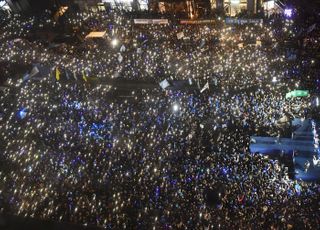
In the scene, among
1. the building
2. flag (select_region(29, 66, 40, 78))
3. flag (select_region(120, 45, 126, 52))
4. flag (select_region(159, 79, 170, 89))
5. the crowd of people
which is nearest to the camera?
the crowd of people

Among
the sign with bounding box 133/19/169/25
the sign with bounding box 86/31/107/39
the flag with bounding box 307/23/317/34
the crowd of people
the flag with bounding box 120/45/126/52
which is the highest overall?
the sign with bounding box 133/19/169/25

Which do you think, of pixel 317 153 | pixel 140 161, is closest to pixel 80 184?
pixel 140 161

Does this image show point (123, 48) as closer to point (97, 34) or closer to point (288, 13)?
point (97, 34)

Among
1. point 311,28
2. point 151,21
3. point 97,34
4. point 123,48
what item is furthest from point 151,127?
point 311,28

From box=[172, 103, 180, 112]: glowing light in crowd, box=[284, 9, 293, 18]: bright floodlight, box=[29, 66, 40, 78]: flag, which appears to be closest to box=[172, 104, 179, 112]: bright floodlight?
box=[172, 103, 180, 112]: glowing light in crowd

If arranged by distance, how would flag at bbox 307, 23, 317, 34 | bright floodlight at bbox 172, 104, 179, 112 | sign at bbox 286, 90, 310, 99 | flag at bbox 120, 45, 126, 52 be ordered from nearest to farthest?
sign at bbox 286, 90, 310, 99, bright floodlight at bbox 172, 104, 179, 112, flag at bbox 307, 23, 317, 34, flag at bbox 120, 45, 126, 52

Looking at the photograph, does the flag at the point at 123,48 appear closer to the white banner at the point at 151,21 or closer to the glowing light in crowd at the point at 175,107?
the white banner at the point at 151,21

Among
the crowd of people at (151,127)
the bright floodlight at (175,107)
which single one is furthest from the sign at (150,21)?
the bright floodlight at (175,107)

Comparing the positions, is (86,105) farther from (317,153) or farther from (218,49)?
(317,153)

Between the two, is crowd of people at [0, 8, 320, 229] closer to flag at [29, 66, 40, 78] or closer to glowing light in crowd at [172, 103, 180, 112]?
glowing light in crowd at [172, 103, 180, 112]
